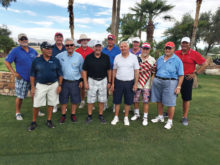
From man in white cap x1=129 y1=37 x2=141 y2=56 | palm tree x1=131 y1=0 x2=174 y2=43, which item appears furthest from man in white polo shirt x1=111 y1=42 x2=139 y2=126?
palm tree x1=131 y1=0 x2=174 y2=43

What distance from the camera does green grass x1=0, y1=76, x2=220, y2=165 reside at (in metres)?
2.35

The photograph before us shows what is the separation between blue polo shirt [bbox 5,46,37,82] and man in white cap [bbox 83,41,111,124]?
122 cm

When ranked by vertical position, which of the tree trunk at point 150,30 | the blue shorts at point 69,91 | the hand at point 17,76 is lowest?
the blue shorts at point 69,91

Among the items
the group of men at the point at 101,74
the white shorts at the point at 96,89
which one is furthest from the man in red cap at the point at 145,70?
the white shorts at the point at 96,89

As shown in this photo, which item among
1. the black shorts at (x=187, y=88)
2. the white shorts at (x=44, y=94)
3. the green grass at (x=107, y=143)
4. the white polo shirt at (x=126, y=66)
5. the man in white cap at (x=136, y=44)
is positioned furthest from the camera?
the man in white cap at (x=136, y=44)

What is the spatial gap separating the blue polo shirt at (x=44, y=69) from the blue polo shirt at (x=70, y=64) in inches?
6.9

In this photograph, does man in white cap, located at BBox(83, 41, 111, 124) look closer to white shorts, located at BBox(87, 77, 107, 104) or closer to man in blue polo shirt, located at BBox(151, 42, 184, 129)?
white shorts, located at BBox(87, 77, 107, 104)

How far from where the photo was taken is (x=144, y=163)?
2.29 metres

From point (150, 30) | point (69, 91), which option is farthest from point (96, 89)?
point (150, 30)

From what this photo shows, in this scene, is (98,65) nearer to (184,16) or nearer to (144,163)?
(144,163)

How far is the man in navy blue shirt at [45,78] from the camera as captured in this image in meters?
2.81

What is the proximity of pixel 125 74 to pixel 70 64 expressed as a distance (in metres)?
1.13

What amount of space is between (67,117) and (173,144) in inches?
95.3

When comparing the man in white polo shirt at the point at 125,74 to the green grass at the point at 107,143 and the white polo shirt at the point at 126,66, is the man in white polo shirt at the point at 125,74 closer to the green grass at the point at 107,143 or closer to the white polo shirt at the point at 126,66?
the white polo shirt at the point at 126,66
